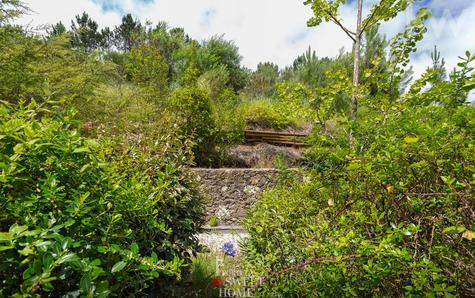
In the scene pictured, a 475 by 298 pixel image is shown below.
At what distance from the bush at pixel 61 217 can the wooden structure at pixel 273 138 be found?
898 cm

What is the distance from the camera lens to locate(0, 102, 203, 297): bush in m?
0.86

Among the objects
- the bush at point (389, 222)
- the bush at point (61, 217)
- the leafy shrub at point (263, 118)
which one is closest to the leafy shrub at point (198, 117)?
the leafy shrub at point (263, 118)

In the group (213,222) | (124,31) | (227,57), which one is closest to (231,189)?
(213,222)

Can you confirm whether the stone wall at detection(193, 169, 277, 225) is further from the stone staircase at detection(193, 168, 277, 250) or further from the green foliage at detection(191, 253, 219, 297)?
the green foliage at detection(191, 253, 219, 297)

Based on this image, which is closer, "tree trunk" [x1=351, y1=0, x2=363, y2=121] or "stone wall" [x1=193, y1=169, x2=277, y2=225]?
"tree trunk" [x1=351, y1=0, x2=363, y2=121]

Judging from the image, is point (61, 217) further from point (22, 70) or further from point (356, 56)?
point (22, 70)

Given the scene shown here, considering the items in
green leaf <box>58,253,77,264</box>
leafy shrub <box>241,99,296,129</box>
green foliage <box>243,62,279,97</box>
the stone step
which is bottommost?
the stone step

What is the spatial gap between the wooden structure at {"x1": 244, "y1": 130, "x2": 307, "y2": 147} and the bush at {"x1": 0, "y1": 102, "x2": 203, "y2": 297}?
8978 mm

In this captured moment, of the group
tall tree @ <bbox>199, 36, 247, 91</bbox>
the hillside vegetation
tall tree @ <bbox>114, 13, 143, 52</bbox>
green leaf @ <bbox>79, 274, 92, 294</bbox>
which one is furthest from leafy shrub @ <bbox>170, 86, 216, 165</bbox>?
tall tree @ <bbox>114, 13, 143, 52</bbox>

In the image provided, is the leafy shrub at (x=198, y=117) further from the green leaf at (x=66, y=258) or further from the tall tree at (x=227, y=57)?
the tall tree at (x=227, y=57)

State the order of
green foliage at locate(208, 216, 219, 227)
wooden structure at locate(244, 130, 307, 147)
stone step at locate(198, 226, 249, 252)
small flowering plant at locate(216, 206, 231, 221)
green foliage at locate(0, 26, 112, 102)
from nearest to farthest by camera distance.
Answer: stone step at locate(198, 226, 249, 252) < green foliage at locate(0, 26, 112, 102) < green foliage at locate(208, 216, 219, 227) < small flowering plant at locate(216, 206, 231, 221) < wooden structure at locate(244, 130, 307, 147)

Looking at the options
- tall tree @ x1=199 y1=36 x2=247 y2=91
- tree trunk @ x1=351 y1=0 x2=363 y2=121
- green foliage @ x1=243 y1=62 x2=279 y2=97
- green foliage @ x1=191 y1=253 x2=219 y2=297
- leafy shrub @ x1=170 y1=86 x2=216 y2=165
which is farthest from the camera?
green foliage @ x1=243 y1=62 x2=279 y2=97

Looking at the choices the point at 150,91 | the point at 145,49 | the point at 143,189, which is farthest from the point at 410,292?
the point at 145,49

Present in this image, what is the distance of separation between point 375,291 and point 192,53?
20.8 meters
